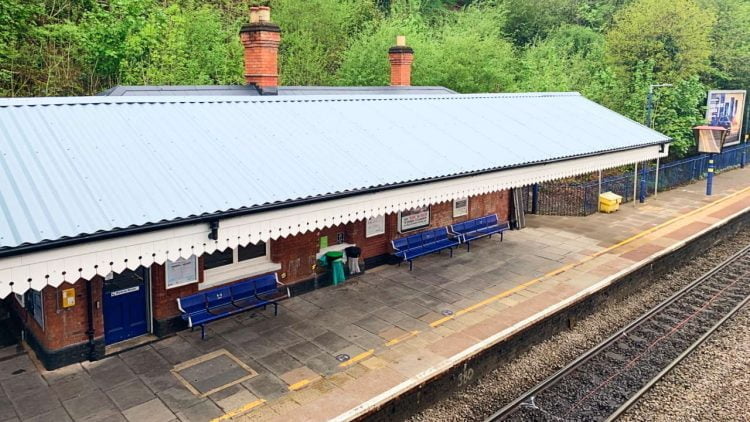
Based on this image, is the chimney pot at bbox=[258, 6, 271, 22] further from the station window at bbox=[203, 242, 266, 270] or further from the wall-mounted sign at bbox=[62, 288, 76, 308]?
the wall-mounted sign at bbox=[62, 288, 76, 308]

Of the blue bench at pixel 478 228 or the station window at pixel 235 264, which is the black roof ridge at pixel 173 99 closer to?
the station window at pixel 235 264

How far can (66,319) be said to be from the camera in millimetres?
9461

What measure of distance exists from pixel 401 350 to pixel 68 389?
208 inches

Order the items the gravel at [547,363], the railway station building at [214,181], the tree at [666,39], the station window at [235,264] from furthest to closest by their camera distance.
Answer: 1. the tree at [666,39]
2. the station window at [235,264]
3. the gravel at [547,363]
4. the railway station building at [214,181]

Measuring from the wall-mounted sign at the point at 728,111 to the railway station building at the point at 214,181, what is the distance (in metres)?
16.5

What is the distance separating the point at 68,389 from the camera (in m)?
8.90

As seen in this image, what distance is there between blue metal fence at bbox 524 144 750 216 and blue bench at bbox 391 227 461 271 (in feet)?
21.2

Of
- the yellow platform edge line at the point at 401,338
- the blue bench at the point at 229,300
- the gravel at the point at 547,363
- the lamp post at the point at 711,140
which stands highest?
the lamp post at the point at 711,140

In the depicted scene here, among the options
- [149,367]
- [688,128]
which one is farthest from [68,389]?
[688,128]

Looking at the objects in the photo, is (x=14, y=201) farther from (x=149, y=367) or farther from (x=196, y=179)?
(x=149, y=367)

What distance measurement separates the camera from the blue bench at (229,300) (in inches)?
423

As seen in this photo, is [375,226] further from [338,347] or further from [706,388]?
[706,388]

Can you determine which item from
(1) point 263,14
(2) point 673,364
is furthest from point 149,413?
(1) point 263,14

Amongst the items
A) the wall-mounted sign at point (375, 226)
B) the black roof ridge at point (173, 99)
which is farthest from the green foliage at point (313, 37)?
the wall-mounted sign at point (375, 226)
